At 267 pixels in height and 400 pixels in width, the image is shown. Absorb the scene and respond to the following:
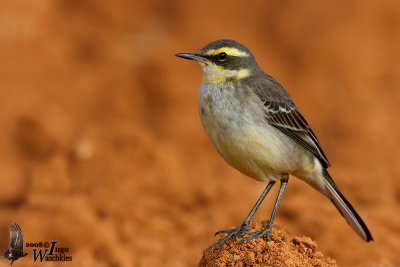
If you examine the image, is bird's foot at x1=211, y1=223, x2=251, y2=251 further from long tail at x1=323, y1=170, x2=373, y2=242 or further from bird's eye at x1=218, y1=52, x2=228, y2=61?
Result: bird's eye at x1=218, y1=52, x2=228, y2=61

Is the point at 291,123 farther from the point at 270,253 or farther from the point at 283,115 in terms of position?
the point at 270,253

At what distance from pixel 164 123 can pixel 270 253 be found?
10681 mm

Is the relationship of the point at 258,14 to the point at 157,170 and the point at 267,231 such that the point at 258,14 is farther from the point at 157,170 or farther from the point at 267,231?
the point at 267,231

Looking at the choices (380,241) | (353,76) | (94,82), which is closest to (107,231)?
(380,241)

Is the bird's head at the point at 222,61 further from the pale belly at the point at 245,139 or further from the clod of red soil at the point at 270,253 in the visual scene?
the clod of red soil at the point at 270,253

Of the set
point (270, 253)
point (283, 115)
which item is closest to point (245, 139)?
point (283, 115)

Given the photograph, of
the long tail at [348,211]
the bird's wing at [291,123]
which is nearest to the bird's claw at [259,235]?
the bird's wing at [291,123]

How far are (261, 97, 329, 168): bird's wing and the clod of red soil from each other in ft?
5.01

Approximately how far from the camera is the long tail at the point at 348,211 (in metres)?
11.0

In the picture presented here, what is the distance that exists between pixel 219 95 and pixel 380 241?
16.7 feet

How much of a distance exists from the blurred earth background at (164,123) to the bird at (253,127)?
2551 mm

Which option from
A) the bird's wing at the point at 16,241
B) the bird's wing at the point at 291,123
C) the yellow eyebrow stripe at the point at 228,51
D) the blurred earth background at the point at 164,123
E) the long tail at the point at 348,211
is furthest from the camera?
the blurred earth background at the point at 164,123

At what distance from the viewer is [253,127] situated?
10.0 meters

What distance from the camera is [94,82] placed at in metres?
20.6
